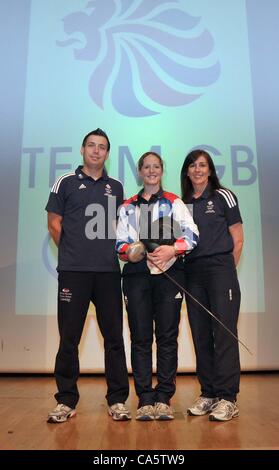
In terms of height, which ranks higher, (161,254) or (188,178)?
(188,178)

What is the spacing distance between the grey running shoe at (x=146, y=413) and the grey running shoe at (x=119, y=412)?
50 mm

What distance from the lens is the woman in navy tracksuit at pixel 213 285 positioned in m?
2.16

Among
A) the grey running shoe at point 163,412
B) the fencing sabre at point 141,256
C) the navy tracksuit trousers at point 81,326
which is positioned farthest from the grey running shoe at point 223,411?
the navy tracksuit trousers at point 81,326

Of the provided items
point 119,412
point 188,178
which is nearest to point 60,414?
point 119,412

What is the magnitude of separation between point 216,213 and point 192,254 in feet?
0.78

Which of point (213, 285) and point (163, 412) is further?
point (213, 285)

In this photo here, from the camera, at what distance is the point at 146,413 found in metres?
2.06

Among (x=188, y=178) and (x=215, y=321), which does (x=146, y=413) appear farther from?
(x=188, y=178)

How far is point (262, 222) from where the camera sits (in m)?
3.58

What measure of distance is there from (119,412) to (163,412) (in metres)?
0.20

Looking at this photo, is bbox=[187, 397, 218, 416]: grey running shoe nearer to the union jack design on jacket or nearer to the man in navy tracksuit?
the man in navy tracksuit

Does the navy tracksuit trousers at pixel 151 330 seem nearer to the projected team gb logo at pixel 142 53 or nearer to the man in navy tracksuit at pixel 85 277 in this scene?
the man in navy tracksuit at pixel 85 277

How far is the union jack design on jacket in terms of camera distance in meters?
2.15

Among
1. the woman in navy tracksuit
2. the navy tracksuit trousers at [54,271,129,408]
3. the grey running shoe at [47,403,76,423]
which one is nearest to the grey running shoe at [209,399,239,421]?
the woman in navy tracksuit
